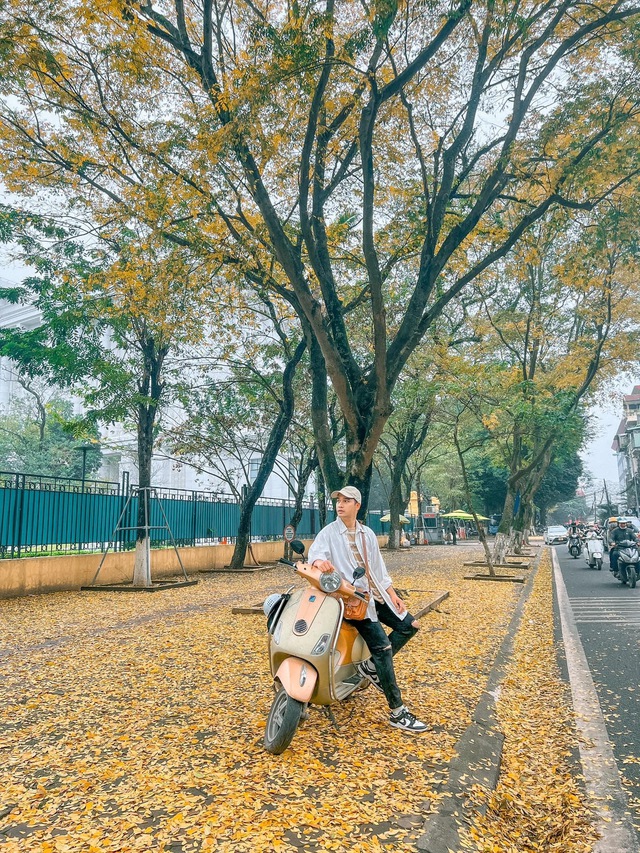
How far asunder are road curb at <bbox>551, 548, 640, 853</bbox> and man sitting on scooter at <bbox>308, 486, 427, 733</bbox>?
106 cm

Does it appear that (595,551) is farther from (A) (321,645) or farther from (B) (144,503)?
(A) (321,645)

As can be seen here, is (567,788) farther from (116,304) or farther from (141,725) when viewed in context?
(116,304)

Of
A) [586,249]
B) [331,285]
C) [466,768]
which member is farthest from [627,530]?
[466,768]

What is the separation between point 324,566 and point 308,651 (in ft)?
1.70

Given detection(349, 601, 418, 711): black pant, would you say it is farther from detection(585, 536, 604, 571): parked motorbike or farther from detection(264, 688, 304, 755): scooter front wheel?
detection(585, 536, 604, 571): parked motorbike

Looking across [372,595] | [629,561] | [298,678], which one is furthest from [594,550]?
[298,678]

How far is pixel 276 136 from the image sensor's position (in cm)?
832

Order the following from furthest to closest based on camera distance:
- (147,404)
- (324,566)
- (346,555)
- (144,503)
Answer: (147,404)
(144,503)
(346,555)
(324,566)

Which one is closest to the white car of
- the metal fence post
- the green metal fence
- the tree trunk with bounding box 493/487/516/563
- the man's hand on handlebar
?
the tree trunk with bounding box 493/487/516/563

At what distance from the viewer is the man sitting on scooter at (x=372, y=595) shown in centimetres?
409

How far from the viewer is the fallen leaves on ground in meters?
2.88

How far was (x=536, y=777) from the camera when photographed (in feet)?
11.8

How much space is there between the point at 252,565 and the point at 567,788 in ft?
53.2

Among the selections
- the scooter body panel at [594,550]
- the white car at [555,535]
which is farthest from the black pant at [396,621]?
the white car at [555,535]
